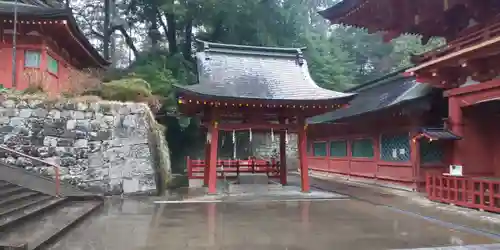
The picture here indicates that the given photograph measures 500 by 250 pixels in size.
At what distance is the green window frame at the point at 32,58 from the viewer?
545 inches

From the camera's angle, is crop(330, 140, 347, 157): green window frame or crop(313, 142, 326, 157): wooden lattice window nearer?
crop(330, 140, 347, 157): green window frame

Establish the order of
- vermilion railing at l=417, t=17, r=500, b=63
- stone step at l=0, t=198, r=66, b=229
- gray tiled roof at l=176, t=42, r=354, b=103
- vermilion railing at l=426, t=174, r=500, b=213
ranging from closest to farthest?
stone step at l=0, t=198, r=66, b=229, vermilion railing at l=417, t=17, r=500, b=63, vermilion railing at l=426, t=174, r=500, b=213, gray tiled roof at l=176, t=42, r=354, b=103

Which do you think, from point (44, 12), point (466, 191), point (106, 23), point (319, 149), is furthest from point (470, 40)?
point (106, 23)

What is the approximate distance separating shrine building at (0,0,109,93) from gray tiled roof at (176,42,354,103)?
4.78 metres

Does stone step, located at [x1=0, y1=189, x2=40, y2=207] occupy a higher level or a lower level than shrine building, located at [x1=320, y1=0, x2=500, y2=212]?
lower

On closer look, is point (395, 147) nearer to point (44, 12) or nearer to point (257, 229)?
point (257, 229)

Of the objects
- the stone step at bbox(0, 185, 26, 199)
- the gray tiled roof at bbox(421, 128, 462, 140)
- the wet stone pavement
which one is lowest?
the wet stone pavement

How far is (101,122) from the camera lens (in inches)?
474

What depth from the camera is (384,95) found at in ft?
49.6

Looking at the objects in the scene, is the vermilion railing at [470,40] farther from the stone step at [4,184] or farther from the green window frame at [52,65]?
the green window frame at [52,65]

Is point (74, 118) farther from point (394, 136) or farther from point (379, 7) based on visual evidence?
point (394, 136)

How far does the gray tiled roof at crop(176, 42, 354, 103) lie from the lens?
11.7 metres

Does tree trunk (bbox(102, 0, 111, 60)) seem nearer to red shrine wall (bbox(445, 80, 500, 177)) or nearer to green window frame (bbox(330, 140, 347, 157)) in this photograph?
green window frame (bbox(330, 140, 347, 157))

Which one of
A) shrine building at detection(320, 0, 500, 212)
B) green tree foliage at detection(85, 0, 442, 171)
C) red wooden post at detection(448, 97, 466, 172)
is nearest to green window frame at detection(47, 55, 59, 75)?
green tree foliage at detection(85, 0, 442, 171)
